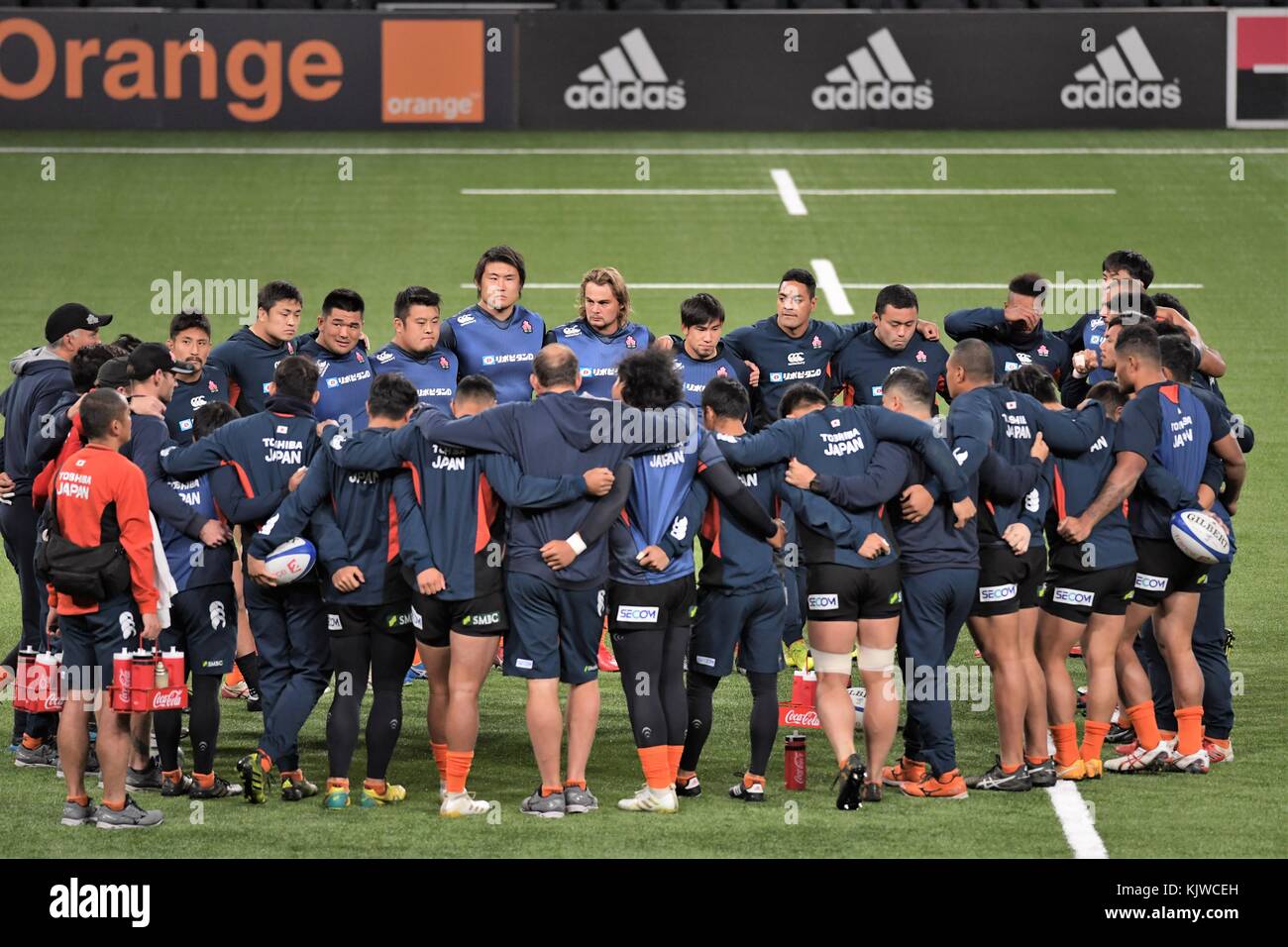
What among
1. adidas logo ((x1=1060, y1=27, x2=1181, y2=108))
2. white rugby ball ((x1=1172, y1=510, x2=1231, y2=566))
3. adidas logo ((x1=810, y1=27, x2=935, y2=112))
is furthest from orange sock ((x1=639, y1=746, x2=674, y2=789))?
adidas logo ((x1=1060, y1=27, x2=1181, y2=108))

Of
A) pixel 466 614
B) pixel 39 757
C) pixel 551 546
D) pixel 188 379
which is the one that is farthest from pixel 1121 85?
pixel 39 757

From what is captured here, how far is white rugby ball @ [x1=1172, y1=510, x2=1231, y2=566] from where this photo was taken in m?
10.1

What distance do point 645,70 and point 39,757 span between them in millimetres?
18159

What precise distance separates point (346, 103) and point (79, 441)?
17812 mm

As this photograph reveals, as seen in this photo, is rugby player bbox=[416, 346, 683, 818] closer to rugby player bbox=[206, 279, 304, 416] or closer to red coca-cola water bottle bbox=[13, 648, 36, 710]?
red coca-cola water bottle bbox=[13, 648, 36, 710]

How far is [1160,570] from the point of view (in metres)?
10.3

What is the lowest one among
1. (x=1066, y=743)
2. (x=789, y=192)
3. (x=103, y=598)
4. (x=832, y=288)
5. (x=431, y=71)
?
(x=1066, y=743)

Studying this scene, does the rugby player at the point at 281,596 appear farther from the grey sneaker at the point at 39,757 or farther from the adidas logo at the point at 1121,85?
the adidas logo at the point at 1121,85

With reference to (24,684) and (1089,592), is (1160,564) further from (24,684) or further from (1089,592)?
(24,684)

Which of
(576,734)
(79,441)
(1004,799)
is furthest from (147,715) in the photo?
(1004,799)

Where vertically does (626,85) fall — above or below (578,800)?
above

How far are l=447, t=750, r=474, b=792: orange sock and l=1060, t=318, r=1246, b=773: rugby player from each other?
3451 millimetres

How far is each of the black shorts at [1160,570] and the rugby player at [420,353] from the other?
4051mm

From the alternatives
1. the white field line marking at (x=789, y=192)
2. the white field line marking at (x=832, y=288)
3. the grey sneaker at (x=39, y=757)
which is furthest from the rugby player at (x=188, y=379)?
the white field line marking at (x=789, y=192)
